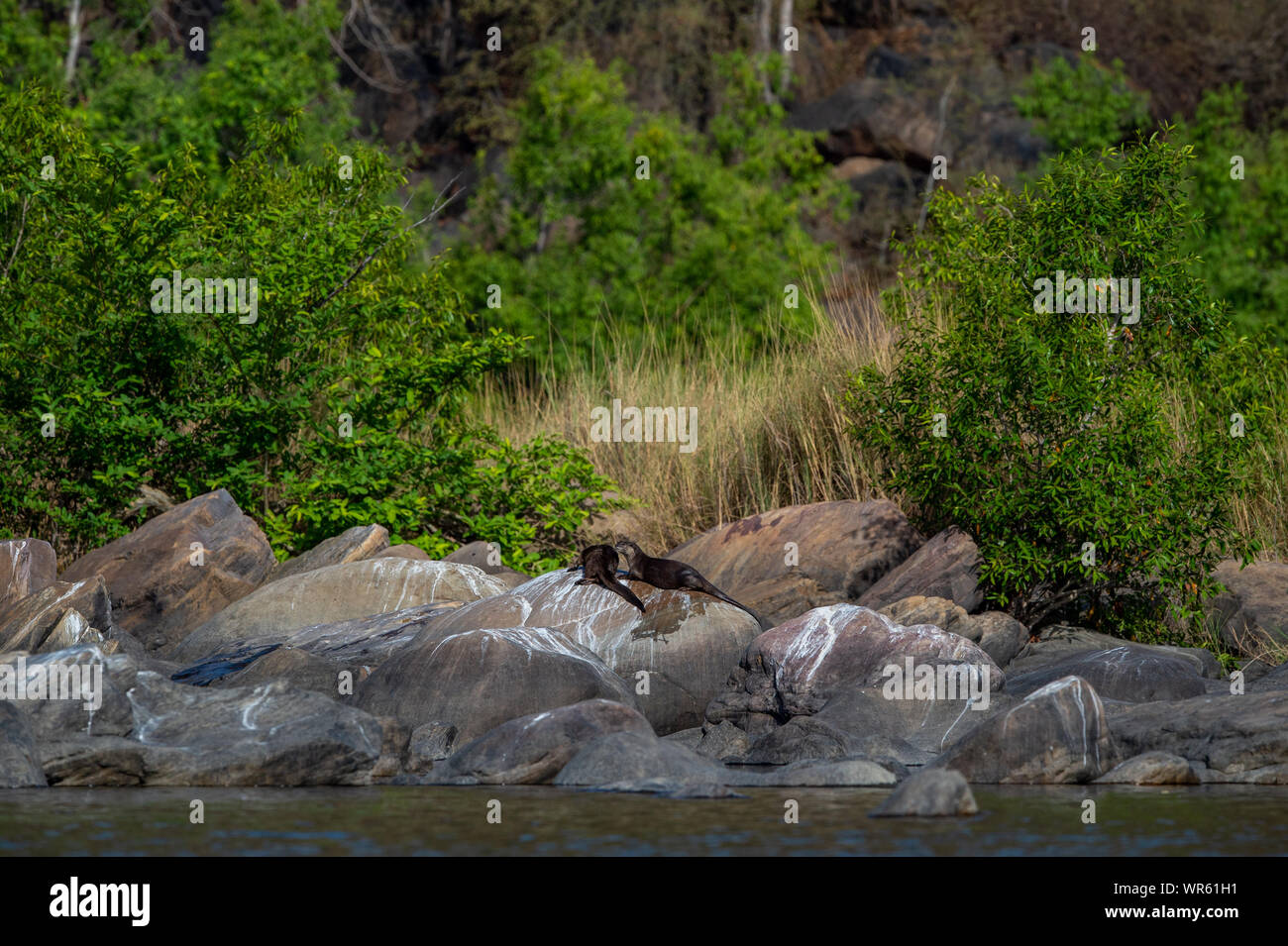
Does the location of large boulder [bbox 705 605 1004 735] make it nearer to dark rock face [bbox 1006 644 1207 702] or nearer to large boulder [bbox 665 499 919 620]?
dark rock face [bbox 1006 644 1207 702]

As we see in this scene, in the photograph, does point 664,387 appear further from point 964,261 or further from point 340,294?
point 964,261

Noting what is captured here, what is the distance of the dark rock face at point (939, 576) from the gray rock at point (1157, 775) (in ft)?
11.1

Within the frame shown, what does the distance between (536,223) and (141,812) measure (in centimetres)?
1953

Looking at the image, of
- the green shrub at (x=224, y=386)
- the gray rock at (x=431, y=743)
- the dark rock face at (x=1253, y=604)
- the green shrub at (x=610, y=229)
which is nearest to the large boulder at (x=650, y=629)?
the gray rock at (x=431, y=743)

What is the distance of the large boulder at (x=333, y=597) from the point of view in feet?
A: 36.4

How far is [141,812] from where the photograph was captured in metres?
6.98

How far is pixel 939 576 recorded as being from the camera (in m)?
11.6

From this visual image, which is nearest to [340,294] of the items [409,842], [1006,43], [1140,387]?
[1140,387]

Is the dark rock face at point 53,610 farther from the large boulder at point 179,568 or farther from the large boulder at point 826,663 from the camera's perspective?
the large boulder at point 826,663

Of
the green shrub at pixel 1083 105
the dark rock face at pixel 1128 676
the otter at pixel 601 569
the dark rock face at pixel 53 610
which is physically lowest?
the dark rock face at pixel 1128 676

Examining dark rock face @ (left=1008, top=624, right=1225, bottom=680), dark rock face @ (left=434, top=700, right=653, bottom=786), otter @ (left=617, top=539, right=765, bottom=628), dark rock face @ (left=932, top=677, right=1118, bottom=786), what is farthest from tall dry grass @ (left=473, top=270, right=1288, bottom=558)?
dark rock face @ (left=434, top=700, right=653, bottom=786)

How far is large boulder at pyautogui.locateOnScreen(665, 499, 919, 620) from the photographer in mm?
12227

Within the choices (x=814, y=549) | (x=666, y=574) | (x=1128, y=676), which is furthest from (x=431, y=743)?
(x=814, y=549)

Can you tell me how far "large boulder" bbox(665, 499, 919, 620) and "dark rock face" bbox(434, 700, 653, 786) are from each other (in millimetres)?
3506
